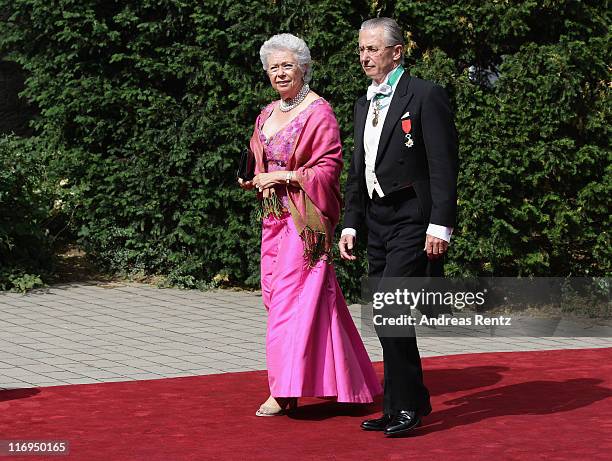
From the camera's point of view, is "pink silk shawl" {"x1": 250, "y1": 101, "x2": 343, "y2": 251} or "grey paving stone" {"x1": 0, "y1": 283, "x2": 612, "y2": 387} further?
"grey paving stone" {"x1": 0, "y1": 283, "x2": 612, "y2": 387}

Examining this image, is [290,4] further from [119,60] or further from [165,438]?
[165,438]

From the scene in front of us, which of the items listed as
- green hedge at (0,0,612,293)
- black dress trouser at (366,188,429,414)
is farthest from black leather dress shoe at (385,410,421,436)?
green hedge at (0,0,612,293)

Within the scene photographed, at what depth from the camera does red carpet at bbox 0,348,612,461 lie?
6.16 m

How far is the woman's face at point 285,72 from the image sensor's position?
7023 mm

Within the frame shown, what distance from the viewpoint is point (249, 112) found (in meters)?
11.2

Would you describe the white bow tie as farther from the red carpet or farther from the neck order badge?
the red carpet

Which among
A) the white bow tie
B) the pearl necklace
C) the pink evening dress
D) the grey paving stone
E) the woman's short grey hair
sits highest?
the woman's short grey hair

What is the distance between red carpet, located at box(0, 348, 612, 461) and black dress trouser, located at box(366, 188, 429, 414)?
217 mm

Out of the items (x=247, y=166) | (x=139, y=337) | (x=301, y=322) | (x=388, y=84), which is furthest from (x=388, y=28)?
(x=139, y=337)

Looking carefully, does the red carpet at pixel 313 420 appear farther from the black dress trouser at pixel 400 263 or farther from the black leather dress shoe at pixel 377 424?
the black dress trouser at pixel 400 263

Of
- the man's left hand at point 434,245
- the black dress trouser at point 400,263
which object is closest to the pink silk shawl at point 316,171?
the black dress trouser at point 400,263

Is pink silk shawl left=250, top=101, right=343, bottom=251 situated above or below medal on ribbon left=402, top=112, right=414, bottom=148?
below

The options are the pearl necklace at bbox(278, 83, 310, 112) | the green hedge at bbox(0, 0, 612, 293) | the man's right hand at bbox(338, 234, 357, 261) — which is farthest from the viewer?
the green hedge at bbox(0, 0, 612, 293)

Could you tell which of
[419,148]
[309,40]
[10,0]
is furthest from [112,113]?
[419,148]
